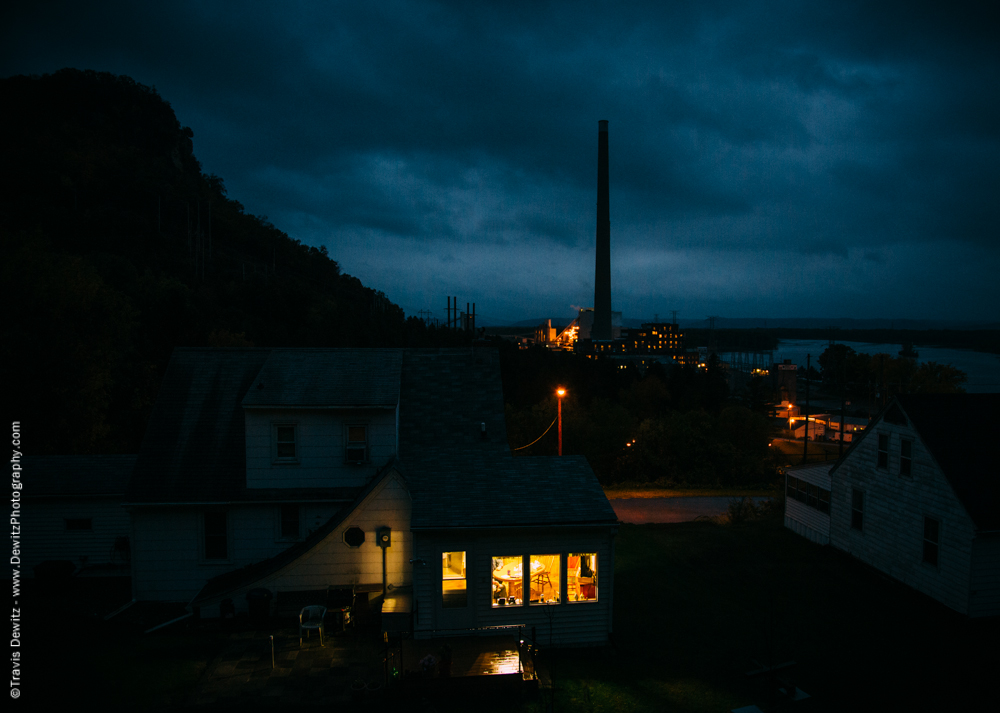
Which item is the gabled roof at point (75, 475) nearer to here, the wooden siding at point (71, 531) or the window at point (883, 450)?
the wooden siding at point (71, 531)

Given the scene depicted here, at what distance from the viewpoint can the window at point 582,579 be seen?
12.3 m

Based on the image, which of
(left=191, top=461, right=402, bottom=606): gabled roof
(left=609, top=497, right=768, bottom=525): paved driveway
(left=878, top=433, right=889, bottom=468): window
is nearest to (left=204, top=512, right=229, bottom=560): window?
(left=191, top=461, right=402, bottom=606): gabled roof

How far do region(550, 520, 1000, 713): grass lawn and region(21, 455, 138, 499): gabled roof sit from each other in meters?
13.7

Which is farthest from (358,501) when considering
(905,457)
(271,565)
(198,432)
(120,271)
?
(120,271)

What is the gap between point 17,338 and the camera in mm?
21625

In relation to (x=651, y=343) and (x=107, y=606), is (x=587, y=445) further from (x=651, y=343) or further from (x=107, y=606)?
(x=651, y=343)

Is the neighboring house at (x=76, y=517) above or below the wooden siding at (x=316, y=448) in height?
below

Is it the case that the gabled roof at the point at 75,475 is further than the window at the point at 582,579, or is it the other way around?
the gabled roof at the point at 75,475

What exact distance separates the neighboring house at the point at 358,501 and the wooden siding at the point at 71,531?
234 centimetres

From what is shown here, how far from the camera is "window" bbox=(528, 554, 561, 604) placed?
480 inches

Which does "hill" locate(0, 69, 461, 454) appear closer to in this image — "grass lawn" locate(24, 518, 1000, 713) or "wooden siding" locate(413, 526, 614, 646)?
"grass lawn" locate(24, 518, 1000, 713)

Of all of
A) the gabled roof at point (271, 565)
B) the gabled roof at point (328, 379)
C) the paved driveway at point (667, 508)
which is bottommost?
the paved driveway at point (667, 508)

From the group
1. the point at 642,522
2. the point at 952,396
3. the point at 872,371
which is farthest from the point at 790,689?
the point at 872,371

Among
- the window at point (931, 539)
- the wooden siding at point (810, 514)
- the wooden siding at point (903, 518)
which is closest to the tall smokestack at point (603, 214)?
the wooden siding at point (810, 514)
